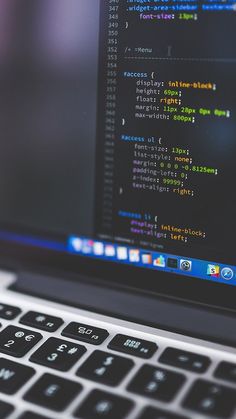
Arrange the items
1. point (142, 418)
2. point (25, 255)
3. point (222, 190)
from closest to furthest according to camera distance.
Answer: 1. point (142, 418)
2. point (222, 190)
3. point (25, 255)

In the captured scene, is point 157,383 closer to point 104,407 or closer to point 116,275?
point 104,407

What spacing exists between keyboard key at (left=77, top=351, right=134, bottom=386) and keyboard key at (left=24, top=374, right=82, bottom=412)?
0.02m

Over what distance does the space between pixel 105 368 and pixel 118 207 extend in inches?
7.5

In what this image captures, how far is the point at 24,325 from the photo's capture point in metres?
0.57

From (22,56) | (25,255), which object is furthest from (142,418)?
(22,56)

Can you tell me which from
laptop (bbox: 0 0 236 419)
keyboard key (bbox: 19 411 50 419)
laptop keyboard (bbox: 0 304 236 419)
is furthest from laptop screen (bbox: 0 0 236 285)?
keyboard key (bbox: 19 411 50 419)

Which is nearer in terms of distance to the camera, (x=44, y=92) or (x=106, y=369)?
(x=106, y=369)

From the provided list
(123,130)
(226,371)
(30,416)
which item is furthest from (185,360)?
(123,130)

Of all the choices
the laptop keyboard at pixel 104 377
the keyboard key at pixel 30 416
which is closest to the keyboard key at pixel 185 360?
the laptop keyboard at pixel 104 377

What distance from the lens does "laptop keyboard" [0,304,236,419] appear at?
1.46ft

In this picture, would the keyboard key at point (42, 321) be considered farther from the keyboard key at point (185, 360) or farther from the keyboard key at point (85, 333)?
the keyboard key at point (185, 360)

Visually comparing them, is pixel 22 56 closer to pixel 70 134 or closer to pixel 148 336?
pixel 70 134

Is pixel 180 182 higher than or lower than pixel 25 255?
higher

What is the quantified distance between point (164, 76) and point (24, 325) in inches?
12.0
